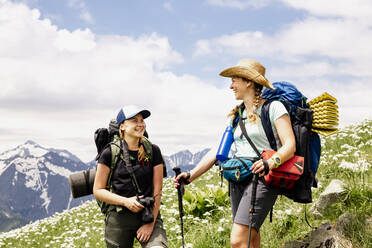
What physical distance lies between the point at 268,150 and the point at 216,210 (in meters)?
5.31

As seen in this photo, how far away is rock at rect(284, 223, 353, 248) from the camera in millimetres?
4496

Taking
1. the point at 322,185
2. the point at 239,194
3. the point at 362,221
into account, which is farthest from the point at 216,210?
the point at 239,194

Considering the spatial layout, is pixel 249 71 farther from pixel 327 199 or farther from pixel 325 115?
pixel 327 199

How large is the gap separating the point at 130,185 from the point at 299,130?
187 cm

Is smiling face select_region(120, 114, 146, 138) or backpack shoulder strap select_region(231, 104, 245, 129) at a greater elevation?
backpack shoulder strap select_region(231, 104, 245, 129)

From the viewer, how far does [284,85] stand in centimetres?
386

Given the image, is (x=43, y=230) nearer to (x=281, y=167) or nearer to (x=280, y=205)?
(x=280, y=205)

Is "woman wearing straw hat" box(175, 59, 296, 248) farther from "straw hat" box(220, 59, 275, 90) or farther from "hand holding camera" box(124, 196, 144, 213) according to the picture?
"hand holding camera" box(124, 196, 144, 213)

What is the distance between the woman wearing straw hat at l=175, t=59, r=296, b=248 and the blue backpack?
0.07 metres

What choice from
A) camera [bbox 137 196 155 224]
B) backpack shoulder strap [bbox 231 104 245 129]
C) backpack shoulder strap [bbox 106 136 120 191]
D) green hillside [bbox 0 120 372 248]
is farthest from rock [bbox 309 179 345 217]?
backpack shoulder strap [bbox 106 136 120 191]

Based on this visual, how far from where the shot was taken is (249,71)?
150 inches

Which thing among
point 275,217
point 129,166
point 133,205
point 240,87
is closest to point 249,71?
point 240,87

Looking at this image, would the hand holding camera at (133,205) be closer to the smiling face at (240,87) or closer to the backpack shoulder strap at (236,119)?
the backpack shoulder strap at (236,119)

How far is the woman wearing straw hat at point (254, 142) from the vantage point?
11.4 feet
